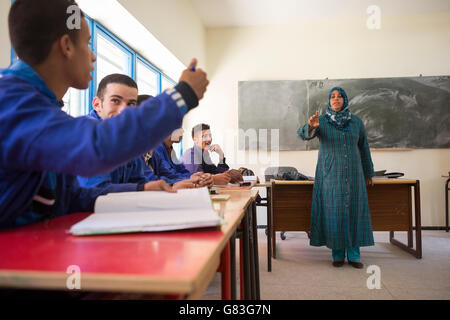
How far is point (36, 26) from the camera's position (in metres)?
0.70

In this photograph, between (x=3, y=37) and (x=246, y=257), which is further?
(x=3, y=37)

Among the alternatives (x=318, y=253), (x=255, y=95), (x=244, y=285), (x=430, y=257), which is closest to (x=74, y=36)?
(x=244, y=285)

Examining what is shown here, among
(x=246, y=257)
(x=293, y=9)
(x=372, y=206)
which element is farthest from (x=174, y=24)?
(x=246, y=257)

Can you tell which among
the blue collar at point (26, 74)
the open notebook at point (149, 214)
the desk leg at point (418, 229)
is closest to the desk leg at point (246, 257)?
the open notebook at point (149, 214)

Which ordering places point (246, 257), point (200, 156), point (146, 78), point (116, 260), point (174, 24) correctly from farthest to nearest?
point (146, 78), point (174, 24), point (200, 156), point (246, 257), point (116, 260)

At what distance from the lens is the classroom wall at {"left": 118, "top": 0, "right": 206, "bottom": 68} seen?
271 centimetres

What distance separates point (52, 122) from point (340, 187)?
2392 millimetres

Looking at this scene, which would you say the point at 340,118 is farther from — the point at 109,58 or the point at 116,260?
the point at 116,260

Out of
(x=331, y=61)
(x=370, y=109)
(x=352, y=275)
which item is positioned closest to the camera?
(x=352, y=275)

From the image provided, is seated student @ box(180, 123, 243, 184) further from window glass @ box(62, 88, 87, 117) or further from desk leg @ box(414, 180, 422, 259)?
desk leg @ box(414, 180, 422, 259)

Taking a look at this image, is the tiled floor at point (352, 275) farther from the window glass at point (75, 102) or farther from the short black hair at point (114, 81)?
the window glass at point (75, 102)

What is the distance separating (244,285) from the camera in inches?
48.2
